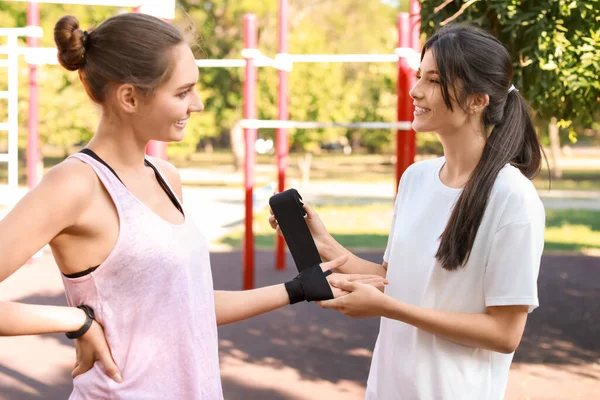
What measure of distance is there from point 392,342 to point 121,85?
98cm

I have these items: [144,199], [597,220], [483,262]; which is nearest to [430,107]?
[483,262]

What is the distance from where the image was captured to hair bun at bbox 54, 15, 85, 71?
1.67m

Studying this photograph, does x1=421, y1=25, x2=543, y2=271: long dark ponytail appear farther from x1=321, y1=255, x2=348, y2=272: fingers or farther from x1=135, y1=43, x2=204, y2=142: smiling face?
x1=135, y1=43, x2=204, y2=142: smiling face

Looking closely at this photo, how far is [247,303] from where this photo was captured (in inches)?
77.7

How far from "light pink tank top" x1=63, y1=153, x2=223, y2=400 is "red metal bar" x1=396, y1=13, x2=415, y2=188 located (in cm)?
517

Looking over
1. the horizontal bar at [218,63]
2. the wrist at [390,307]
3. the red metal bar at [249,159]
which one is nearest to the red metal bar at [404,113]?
the red metal bar at [249,159]

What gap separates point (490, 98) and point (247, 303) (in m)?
0.82

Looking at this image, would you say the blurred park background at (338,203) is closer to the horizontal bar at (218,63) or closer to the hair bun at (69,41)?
the hair bun at (69,41)

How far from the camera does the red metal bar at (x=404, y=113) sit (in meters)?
6.81

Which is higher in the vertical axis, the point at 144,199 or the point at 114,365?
the point at 144,199

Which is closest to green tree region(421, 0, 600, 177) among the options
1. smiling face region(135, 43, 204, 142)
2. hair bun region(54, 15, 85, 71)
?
smiling face region(135, 43, 204, 142)

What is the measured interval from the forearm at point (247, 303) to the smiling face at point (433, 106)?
0.60 m

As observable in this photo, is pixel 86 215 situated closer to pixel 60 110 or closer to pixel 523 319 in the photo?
pixel 523 319

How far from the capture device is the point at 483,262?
1.98m
